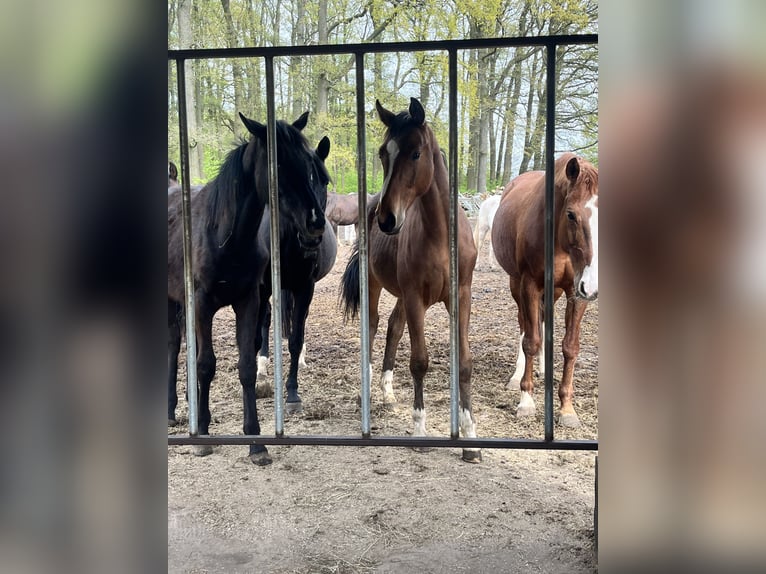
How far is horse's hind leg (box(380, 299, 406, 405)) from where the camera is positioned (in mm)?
3695

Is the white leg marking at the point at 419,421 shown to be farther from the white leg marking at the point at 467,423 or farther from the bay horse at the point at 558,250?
the bay horse at the point at 558,250

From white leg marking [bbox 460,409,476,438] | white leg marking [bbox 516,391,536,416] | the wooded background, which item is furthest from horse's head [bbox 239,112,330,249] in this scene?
white leg marking [bbox 516,391,536,416]

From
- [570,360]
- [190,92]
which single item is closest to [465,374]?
[570,360]

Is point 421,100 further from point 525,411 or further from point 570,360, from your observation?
point 525,411

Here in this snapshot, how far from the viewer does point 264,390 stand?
160 inches

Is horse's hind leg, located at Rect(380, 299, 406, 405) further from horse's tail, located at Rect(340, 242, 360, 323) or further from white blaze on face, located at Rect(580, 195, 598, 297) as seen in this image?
white blaze on face, located at Rect(580, 195, 598, 297)

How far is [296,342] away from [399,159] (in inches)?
69.7

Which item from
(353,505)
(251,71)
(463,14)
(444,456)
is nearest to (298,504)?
(353,505)

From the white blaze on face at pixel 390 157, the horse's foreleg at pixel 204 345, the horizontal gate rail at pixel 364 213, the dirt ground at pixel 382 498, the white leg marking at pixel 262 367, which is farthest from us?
the white leg marking at pixel 262 367

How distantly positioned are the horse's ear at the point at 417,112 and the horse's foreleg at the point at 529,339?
1439 millimetres

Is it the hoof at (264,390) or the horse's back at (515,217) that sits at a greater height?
the horse's back at (515,217)

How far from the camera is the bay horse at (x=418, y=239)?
8.78ft

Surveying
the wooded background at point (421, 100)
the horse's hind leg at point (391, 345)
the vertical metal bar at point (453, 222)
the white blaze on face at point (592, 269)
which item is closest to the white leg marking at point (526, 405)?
the horse's hind leg at point (391, 345)
